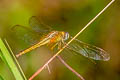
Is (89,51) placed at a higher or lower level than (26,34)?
lower

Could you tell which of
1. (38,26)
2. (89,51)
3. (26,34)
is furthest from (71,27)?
(89,51)

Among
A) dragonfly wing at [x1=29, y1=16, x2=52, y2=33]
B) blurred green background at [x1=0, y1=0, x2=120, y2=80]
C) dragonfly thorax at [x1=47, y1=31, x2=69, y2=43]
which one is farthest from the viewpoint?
blurred green background at [x1=0, y1=0, x2=120, y2=80]

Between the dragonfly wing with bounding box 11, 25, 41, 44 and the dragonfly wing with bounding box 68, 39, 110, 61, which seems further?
the dragonfly wing with bounding box 11, 25, 41, 44

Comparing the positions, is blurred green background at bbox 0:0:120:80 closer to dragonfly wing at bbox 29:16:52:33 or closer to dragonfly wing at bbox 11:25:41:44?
dragonfly wing at bbox 29:16:52:33

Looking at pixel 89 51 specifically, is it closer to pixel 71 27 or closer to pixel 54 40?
pixel 54 40

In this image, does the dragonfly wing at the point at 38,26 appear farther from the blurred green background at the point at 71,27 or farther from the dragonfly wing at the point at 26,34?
the blurred green background at the point at 71,27

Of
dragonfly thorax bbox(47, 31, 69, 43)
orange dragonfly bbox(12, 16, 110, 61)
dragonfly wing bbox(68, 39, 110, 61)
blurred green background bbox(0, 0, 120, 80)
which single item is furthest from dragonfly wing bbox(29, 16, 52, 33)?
blurred green background bbox(0, 0, 120, 80)

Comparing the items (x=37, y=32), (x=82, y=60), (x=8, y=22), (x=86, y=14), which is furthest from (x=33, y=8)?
(x=37, y=32)
